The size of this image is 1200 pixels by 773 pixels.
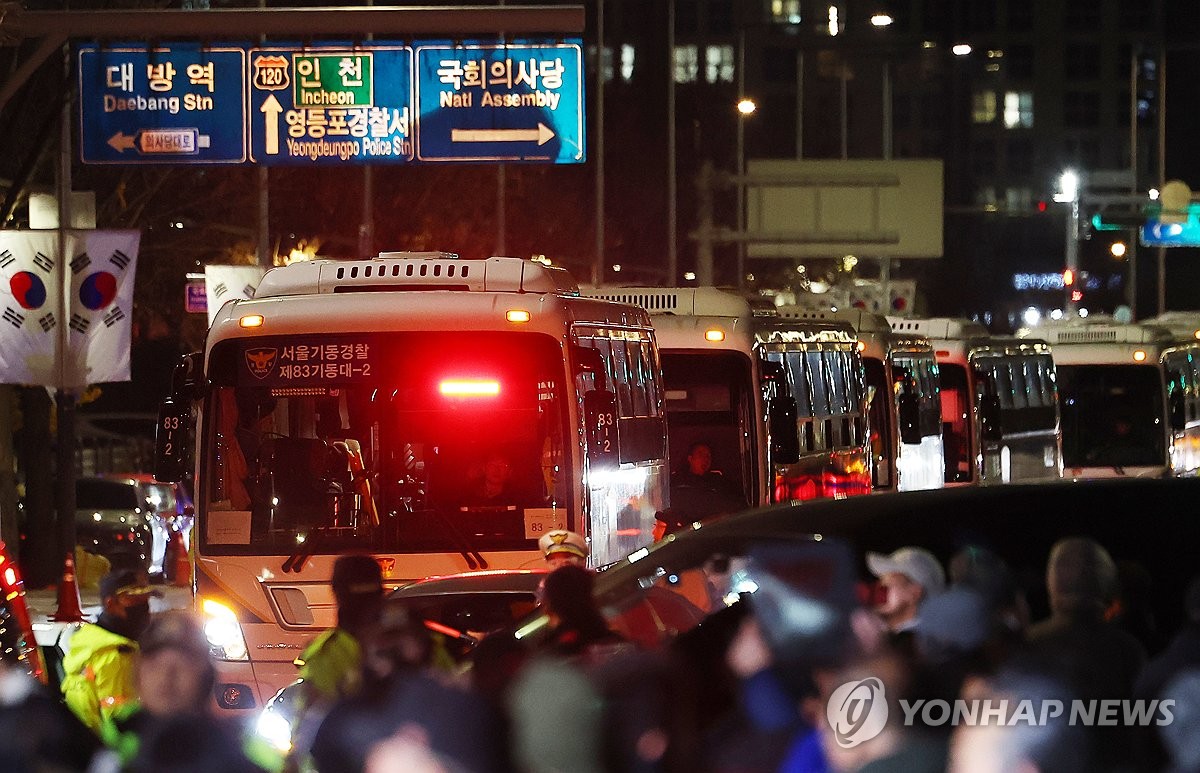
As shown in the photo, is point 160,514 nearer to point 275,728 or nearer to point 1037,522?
point 275,728

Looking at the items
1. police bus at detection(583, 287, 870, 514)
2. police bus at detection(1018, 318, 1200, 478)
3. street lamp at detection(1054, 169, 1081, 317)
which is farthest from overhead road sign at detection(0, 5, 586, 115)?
street lamp at detection(1054, 169, 1081, 317)

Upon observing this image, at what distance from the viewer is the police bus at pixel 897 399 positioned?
1004 inches

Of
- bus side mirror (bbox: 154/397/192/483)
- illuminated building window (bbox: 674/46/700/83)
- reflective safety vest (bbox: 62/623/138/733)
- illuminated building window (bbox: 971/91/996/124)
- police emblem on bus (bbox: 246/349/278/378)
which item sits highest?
illuminated building window (bbox: 674/46/700/83)

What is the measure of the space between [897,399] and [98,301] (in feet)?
36.6

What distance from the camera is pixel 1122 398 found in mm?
32719

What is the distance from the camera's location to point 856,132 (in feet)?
461

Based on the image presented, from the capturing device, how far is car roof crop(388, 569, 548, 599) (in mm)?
10320

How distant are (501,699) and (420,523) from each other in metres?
8.69

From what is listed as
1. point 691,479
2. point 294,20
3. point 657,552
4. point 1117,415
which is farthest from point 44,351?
point 1117,415

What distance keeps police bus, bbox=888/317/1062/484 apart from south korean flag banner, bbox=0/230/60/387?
14872mm

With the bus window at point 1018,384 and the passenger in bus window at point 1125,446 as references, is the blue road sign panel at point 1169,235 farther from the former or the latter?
the bus window at point 1018,384

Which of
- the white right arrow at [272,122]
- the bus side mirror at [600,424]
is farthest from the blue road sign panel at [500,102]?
the bus side mirror at [600,424]

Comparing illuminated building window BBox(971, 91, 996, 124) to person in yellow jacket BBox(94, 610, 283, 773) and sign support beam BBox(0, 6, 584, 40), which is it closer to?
sign support beam BBox(0, 6, 584, 40)

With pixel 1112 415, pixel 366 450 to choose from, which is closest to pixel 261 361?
pixel 366 450
